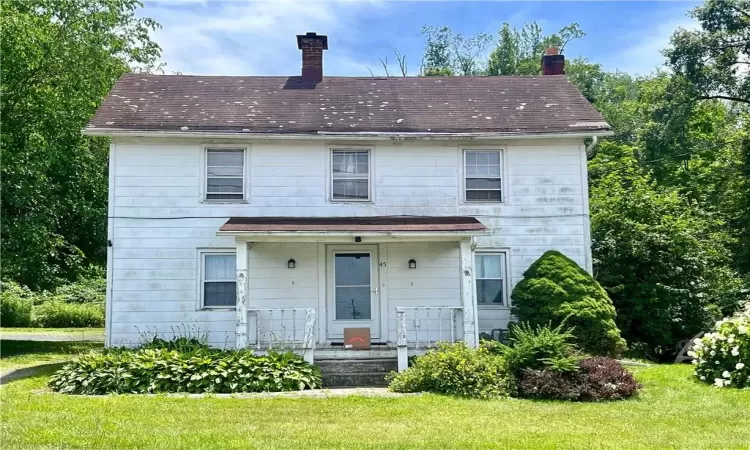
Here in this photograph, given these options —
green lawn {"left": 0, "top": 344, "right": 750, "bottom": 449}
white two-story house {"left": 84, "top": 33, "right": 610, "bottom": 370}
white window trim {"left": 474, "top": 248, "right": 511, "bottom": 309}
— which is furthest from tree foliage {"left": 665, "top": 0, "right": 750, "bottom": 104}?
green lawn {"left": 0, "top": 344, "right": 750, "bottom": 449}

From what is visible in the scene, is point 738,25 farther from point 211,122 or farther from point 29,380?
point 29,380

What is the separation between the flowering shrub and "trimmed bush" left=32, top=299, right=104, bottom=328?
25131mm

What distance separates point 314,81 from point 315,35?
1.24m

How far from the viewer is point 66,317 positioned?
2922cm

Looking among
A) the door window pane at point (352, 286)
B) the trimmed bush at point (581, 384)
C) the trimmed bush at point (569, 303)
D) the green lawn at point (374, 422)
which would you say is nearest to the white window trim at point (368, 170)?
the door window pane at point (352, 286)

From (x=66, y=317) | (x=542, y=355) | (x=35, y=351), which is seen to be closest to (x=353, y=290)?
(x=542, y=355)

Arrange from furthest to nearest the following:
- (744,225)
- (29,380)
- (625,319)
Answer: (744,225) < (625,319) < (29,380)

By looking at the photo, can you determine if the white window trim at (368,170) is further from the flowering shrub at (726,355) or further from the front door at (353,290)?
the flowering shrub at (726,355)

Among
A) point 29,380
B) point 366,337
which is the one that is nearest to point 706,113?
point 366,337

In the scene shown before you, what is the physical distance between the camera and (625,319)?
16156mm

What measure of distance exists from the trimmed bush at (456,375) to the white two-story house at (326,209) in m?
2.55

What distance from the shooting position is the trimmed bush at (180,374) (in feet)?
34.6

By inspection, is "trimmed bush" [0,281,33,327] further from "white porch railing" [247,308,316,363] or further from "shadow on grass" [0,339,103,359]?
"white porch railing" [247,308,316,363]

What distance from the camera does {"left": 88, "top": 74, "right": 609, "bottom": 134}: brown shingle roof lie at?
1444 cm
